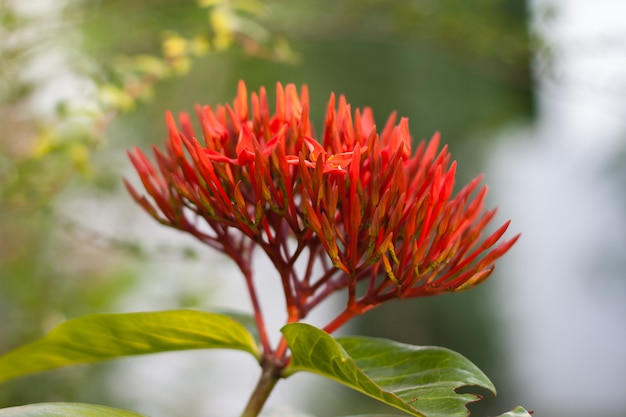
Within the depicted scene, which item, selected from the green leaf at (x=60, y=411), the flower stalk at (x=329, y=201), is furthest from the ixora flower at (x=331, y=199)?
the green leaf at (x=60, y=411)

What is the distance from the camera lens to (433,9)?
1.35 meters

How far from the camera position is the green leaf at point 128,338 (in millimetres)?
437

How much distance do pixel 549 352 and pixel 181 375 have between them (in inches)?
104

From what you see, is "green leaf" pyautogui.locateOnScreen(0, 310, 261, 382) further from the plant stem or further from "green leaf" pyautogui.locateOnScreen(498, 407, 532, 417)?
"green leaf" pyautogui.locateOnScreen(498, 407, 532, 417)

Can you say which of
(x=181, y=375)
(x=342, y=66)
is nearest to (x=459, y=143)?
(x=342, y=66)

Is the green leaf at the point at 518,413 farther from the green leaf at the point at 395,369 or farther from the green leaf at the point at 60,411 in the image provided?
the green leaf at the point at 60,411

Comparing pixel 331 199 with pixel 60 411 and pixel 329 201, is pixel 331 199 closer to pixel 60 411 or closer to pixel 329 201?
pixel 329 201

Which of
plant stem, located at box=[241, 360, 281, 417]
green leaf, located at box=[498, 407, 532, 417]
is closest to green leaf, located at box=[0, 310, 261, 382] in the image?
plant stem, located at box=[241, 360, 281, 417]

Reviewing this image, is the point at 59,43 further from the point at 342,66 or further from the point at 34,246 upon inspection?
the point at 342,66

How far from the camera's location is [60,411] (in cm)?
37

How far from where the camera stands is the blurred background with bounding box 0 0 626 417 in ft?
2.99

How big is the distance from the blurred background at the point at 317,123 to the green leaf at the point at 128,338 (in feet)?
0.32

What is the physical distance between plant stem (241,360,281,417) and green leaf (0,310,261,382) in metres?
0.02

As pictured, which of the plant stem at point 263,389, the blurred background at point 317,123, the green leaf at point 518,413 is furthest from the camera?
the blurred background at point 317,123
